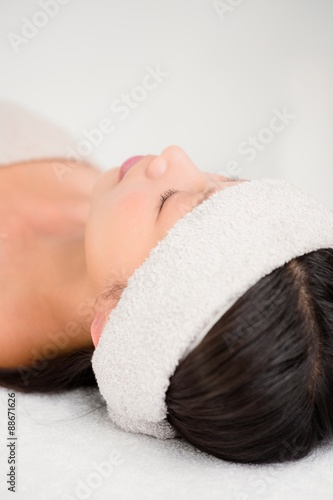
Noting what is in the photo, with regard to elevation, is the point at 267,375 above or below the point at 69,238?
above

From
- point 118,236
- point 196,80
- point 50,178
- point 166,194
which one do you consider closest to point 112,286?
point 118,236

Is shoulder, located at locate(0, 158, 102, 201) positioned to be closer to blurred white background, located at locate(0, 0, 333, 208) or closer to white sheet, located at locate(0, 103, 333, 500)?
blurred white background, located at locate(0, 0, 333, 208)

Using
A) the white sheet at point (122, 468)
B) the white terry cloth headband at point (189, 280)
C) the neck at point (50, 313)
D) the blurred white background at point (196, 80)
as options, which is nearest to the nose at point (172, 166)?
the white terry cloth headband at point (189, 280)

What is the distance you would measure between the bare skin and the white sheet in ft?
0.54

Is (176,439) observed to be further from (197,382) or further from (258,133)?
(258,133)

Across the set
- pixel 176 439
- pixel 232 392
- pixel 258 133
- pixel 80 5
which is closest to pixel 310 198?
pixel 232 392

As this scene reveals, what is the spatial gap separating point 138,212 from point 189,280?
0.74 feet

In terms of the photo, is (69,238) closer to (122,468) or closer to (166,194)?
(166,194)

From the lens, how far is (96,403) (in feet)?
3.89

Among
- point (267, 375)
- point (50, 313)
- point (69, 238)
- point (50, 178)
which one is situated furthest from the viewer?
point (50, 178)

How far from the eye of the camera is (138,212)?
3.47 feet

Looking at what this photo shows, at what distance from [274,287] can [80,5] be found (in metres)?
1.40

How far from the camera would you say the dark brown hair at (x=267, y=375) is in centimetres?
87

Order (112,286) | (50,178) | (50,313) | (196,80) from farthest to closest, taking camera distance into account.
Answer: (196,80), (50,178), (50,313), (112,286)
